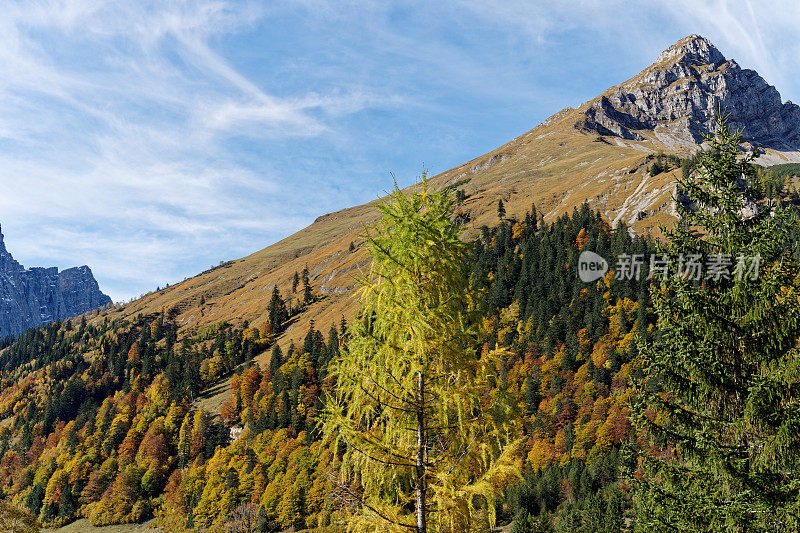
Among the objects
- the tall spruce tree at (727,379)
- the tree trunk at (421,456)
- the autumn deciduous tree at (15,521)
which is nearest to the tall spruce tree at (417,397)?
the tree trunk at (421,456)

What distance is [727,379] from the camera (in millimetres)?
11570

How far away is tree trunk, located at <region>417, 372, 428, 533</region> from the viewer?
1096 centimetres

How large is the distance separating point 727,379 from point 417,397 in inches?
295

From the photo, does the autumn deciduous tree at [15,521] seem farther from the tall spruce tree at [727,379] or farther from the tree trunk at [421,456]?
the tall spruce tree at [727,379]

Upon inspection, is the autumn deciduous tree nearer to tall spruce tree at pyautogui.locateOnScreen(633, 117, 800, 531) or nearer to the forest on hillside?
the forest on hillside

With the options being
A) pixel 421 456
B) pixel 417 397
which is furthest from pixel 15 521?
pixel 417 397

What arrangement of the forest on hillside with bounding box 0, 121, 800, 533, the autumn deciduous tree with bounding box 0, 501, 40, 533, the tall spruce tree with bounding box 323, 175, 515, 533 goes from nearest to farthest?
1. the tall spruce tree with bounding box 323, 175, 515, 533
2. the forest on hillside with bounding box 0, 121, 800, 533
3. the autumn deciduous tree with bounding box 0, 501, 40, 533

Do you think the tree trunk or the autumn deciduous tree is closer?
the tree trunk

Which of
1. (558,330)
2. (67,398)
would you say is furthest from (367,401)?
(67,398)

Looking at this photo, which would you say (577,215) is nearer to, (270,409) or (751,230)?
(270,409)

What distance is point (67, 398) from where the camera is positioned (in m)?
197

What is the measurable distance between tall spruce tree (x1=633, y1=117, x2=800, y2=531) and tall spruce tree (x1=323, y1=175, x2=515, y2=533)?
4.34 metres

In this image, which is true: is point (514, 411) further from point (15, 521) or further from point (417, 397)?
point (15, 521)

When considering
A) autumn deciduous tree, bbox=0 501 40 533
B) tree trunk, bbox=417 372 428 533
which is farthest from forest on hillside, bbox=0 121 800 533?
autumn deciduous tree, bbox=0 501 40 533
